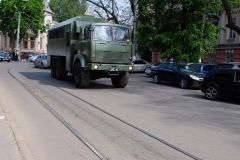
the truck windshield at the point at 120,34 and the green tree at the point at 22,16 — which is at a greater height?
the green tree at the point at 22,16

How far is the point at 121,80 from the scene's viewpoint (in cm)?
1482

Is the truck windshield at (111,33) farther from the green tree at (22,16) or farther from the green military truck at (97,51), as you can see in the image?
A: the green tree at (22,16)

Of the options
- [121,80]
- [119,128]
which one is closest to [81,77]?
[121,80]

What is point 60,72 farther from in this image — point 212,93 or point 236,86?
point 236,86

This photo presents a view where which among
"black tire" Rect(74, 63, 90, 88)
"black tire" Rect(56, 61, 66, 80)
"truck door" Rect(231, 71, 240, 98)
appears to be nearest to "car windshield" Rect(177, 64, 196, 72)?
"truck door" Rect(231, 71, 240, 98)

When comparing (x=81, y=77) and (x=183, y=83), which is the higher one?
(x=81, y=77)

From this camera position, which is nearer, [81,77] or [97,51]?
[97,51]

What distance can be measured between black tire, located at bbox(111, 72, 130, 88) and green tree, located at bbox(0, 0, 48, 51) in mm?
41776

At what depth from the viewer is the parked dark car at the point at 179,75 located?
16297mm

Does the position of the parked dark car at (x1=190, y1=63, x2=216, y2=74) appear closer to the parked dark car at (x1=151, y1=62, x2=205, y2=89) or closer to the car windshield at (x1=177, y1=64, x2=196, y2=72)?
the car windshield at (x1=177, y1=64, x2=196, y2=72)

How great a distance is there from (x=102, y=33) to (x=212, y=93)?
5.43 m

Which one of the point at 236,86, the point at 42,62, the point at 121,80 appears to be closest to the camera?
the point at 236,86

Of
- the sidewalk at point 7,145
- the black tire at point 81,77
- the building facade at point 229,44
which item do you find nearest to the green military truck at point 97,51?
the black tire at point 81,77

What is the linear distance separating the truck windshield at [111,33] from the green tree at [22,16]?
42494mm
